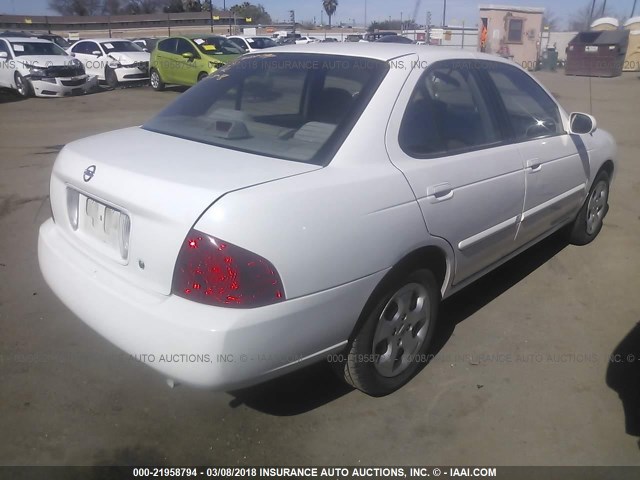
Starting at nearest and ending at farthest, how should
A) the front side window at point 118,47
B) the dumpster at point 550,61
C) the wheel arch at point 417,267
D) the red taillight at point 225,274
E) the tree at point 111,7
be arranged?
the red taillight at point 225,274
the wheel arch at point 417,267
the front side window at point 118,47
the dumpster at point 550,61
the tree at point 111,7

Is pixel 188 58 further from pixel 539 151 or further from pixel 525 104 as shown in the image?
pixel 539 151

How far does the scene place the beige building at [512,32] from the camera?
94.6 ft

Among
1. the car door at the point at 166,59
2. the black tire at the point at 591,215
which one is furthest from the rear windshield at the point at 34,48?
the black tire at the point at 591,215

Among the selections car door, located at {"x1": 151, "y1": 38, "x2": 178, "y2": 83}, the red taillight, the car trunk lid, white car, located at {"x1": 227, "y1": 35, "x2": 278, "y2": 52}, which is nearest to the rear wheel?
car door, located at {"x1": 151, "y1": 38, "x2": 178, "y2": 83}

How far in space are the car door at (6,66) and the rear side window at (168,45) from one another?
4077 millimetres

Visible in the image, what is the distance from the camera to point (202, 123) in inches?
117

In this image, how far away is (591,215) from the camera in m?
4.81

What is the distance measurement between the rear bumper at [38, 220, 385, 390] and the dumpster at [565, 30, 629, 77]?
1056 inches

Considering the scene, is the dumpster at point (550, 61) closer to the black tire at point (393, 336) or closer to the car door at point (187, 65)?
the car door at point (187, 65)

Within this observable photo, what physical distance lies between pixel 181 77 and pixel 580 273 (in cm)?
1421

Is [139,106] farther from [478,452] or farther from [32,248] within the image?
[478,452]

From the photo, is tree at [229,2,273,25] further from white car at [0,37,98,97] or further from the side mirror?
the side mirror

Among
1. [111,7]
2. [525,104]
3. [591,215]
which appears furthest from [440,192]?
[111,7]

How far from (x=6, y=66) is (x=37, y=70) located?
4.02 feet
